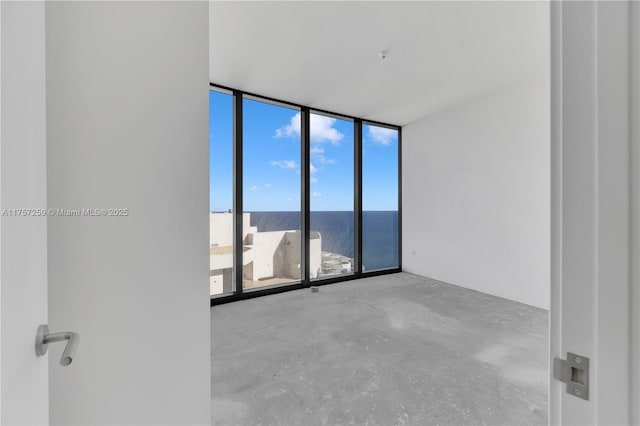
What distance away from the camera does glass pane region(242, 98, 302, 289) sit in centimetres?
403

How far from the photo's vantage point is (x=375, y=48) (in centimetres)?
292

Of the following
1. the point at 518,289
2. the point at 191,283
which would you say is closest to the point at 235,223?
the point at 191,283

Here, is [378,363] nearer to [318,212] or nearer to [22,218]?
[22,218]

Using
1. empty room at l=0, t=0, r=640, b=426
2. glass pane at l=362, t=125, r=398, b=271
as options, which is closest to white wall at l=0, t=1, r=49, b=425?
empty room at l=0, t=0, r=640, b=426

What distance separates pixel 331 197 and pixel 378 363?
9.76ft

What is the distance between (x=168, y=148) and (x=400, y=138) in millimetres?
5111

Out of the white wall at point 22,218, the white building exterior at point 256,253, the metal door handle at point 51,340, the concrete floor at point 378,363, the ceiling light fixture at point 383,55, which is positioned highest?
the ceiling light fixture at point 383,55

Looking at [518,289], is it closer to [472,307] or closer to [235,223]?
[472,307]

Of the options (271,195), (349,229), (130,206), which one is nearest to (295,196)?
(271,195)
